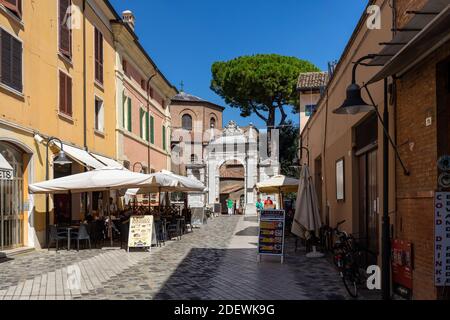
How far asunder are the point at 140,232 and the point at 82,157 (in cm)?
376

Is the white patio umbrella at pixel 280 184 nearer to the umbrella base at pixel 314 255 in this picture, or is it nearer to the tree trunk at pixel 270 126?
the umbrella base at pixel 314 255

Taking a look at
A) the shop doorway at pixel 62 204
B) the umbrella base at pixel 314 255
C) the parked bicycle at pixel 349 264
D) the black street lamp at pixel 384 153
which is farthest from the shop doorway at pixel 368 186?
the shop doorway at pixel 62 204

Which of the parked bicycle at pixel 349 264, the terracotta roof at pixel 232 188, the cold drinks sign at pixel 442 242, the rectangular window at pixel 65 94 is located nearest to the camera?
the cold drinks sign at pixel 442 242

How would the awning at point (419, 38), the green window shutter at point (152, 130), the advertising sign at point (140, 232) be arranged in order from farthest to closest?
the green window shutter at point (152, 130)
the advertising sign at point (140, 232)
the awning at point (419, 38)

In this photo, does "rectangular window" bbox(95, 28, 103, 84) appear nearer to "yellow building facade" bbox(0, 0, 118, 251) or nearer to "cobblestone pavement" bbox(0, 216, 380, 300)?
"yellow building facade" bbox(0, 0, 118, 251)

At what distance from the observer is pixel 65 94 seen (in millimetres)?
16469

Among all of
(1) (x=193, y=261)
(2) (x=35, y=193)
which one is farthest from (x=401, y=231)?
(2) (x=35, y=193)

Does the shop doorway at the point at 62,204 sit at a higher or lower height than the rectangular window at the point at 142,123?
lower

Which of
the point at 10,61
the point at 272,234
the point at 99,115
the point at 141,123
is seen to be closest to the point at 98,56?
the point at 99,115

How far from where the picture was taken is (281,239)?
456 inches

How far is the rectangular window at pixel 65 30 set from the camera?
53.1ft

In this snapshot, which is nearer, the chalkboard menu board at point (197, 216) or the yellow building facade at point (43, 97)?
the yellow building facade at point (43, 97)

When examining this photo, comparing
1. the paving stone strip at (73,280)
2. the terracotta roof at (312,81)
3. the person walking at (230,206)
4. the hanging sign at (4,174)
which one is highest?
the terracotta roof at (312,81)
